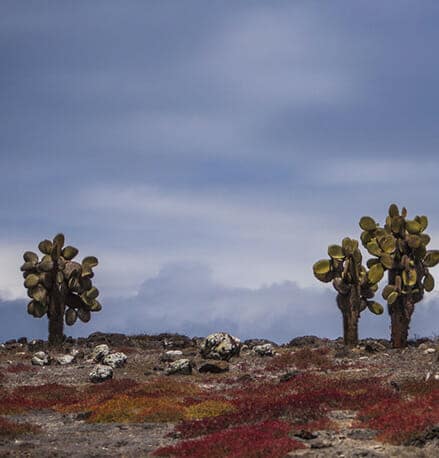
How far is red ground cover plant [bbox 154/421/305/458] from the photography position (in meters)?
18.0

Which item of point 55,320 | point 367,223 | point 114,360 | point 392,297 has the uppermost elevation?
point 367,223

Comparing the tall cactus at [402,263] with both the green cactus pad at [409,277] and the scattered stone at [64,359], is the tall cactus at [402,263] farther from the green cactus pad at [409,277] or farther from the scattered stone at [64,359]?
the scattered stone at [64,359]

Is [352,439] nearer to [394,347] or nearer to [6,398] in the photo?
[6,398]

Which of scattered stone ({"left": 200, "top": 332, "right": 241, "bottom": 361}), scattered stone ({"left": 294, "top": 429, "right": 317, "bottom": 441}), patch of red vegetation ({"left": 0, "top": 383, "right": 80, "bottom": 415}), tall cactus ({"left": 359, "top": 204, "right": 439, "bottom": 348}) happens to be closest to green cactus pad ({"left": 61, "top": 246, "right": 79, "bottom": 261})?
scattered stone ({"left": 200, "top": 332, "right": 241, "bottom": 361})

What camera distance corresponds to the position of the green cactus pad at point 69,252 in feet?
165

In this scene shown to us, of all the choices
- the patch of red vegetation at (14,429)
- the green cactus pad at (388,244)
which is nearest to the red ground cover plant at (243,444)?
the patch of red vegetation at (14,429)

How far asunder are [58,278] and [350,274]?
1956 cm

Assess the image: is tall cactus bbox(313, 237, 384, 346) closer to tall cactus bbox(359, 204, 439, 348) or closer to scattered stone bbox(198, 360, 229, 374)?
tall cactus bbox(359, 204, 439, 348)

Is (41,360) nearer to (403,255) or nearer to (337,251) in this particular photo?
(337,251)

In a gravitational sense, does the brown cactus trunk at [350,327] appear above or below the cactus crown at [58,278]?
below

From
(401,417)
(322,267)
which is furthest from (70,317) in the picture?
(401,417)

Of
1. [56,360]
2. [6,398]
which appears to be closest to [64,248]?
[56,360]

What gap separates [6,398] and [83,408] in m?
4.47

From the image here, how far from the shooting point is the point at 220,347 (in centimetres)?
4297
